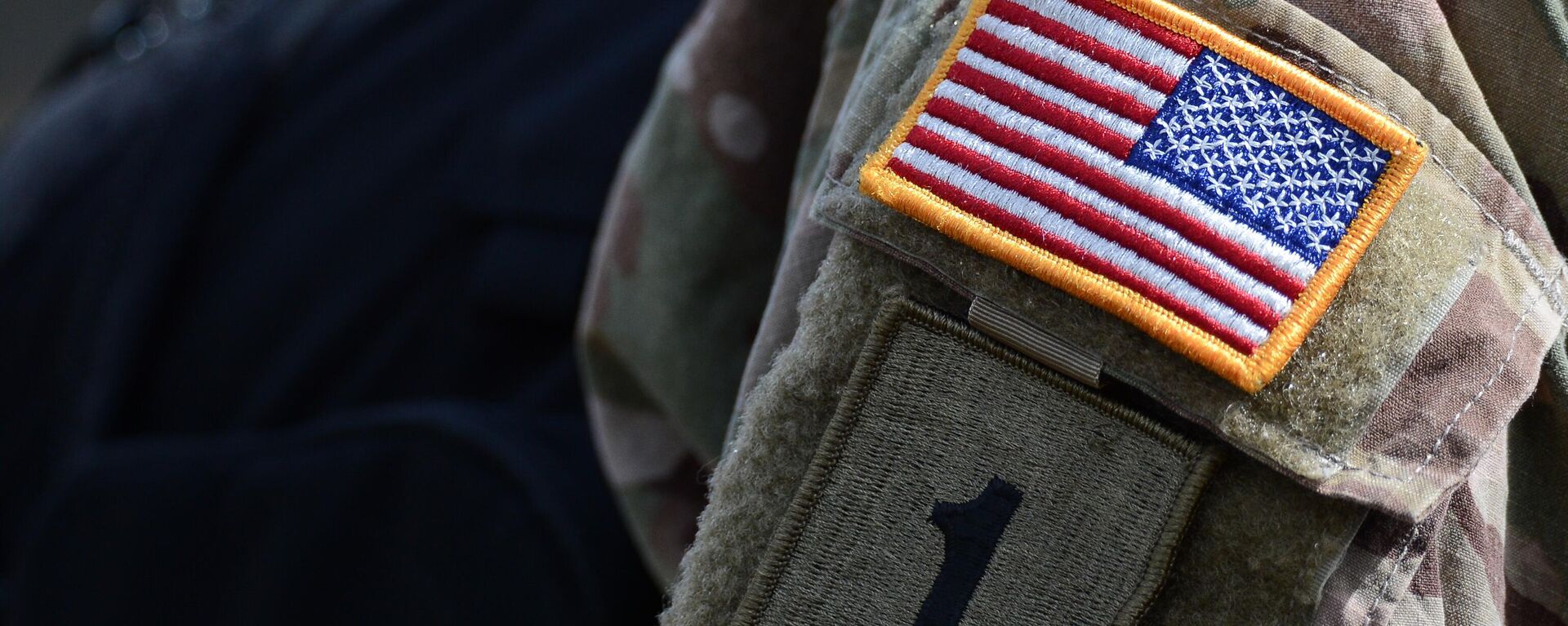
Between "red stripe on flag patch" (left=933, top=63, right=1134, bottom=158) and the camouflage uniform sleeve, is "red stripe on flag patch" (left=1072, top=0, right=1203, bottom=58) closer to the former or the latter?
"red stripe on flag patch" (left=933, top=63, right=1134, bottom=158)

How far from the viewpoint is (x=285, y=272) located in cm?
82

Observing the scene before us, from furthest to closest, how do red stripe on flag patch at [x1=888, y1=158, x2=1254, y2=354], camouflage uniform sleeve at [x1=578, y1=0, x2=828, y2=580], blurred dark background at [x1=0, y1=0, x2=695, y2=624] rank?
blurred dark background at [x1=0, y1=0, x2=695, y2=624] → camouflage uniform sleeve at [x1=578, y1=0, x2=828, y2=580] → red stripe on flag patch at [x1=888, y1=158, x2=1254, y2=354]

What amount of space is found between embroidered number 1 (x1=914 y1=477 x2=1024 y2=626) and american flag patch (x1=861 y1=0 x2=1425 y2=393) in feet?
0.23

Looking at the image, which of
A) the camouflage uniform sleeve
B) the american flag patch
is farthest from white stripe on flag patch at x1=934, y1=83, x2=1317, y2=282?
the camouflage uniform sleeve

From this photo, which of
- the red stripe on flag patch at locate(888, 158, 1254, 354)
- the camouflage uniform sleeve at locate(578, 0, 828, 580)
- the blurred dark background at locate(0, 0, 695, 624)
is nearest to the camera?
the red stripe on flag patch at locate(888, 158, 1254, 354)

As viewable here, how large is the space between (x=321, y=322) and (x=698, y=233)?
36 centimetres

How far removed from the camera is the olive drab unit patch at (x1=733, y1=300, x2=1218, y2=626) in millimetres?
354

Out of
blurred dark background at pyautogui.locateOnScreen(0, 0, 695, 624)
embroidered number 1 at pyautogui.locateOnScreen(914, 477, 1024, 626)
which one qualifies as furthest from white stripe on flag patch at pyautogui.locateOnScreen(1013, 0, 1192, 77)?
blurred dark background at pyautogui.locateOnScreen(0, 0, 695, 624)

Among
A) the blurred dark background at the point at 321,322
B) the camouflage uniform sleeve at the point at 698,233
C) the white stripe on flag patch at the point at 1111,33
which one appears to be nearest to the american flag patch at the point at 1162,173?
the white stripe on flag patch at the point at 1111,33

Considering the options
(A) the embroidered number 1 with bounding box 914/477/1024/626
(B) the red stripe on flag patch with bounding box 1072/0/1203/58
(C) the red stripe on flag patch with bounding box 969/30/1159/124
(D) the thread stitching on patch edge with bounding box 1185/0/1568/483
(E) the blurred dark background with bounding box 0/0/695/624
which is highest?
(B) the red stripe on flag patch with bounding box 1072/0/1203/58

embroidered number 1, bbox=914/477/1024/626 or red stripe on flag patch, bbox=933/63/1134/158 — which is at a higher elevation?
red stripe on flag patch, bbox=933/63/1134/158

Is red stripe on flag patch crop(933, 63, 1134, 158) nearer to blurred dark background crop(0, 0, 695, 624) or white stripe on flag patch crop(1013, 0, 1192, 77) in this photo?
white stripe on flag patch crop(1013, 0, 1192, 77)

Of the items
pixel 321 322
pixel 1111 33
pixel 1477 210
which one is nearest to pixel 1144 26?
pixel 1111 33

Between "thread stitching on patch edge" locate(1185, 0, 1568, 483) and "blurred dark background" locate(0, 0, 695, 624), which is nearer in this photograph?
"thread stitching on patch edge" locate(1185, 0, 1568, 483)
